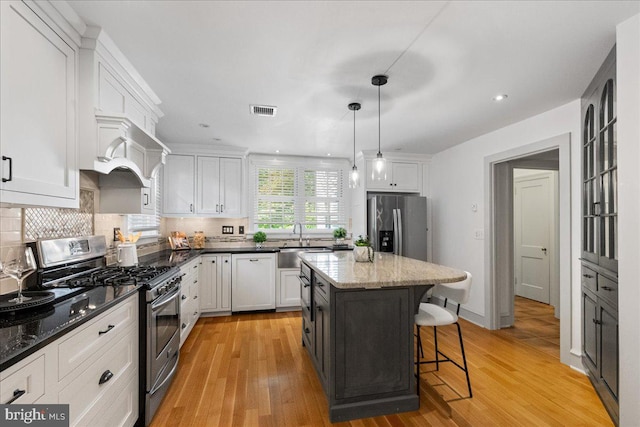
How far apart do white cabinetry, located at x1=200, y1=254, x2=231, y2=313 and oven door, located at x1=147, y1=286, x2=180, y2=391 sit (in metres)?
1.59

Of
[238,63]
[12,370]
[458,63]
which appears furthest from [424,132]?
[12,370]

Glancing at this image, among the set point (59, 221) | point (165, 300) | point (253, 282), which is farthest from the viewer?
point (253, 282)

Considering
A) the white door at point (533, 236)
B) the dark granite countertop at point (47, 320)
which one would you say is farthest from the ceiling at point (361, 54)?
the white door at point (533, 236)

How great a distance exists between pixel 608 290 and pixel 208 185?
4.50 meters

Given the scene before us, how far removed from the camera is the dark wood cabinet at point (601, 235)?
1961 mm

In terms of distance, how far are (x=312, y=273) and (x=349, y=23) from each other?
1.90m

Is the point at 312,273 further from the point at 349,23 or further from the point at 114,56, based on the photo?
the point at 114,56

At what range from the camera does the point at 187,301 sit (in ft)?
10.7

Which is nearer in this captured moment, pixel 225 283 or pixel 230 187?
pixel 225 283

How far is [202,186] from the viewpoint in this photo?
442 centimetres

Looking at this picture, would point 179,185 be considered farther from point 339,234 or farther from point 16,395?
point 16,395

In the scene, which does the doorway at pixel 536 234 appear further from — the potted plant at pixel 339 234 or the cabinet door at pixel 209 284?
the cabinet door at pixel 209 284

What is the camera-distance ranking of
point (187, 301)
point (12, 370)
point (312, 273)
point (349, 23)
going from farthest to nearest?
point (187, 301)
point (312, 273)
point (349, 23)
point (12, 370)

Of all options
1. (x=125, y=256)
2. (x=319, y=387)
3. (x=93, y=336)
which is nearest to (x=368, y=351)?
(x=319, y=387)
